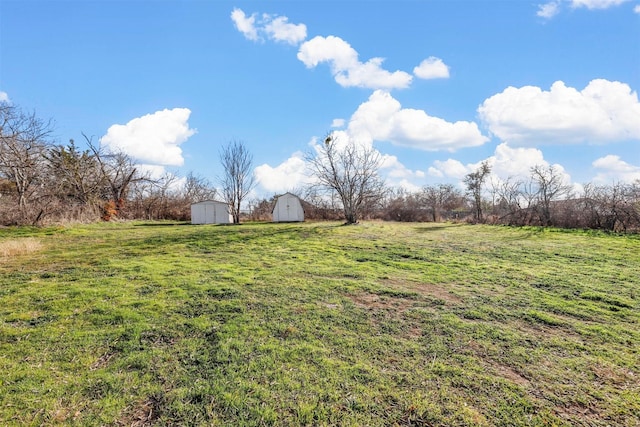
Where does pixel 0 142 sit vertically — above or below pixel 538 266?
above

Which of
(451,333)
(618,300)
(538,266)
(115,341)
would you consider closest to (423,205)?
(538,266)

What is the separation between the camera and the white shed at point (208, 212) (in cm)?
2788

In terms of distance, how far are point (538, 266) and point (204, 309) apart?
8.23 metres

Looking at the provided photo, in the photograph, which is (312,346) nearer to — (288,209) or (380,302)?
(380,302)

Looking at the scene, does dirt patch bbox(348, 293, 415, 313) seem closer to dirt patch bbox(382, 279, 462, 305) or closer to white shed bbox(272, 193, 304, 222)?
dirt patch bbox(382, 279, 462, 305)

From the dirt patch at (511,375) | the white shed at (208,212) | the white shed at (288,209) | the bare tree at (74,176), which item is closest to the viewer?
the dirt patch at (511,375)

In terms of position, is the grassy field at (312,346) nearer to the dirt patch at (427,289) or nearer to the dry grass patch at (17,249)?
the dirt patch at (427,289)

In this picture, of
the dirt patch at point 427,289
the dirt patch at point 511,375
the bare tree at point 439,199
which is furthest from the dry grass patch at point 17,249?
the bare tree at point 439,199

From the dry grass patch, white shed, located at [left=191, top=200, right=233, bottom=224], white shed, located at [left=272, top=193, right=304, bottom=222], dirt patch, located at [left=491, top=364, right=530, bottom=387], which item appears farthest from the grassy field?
white shed, located at [left=272, top=193, right=304, bottom=222]

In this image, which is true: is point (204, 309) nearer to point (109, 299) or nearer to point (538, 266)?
point (109, 299)

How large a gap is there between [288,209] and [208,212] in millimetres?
7207

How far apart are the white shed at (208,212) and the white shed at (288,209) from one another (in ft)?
16.1

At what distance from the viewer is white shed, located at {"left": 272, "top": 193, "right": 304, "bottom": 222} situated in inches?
1162

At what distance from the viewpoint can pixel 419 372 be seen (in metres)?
3.05
